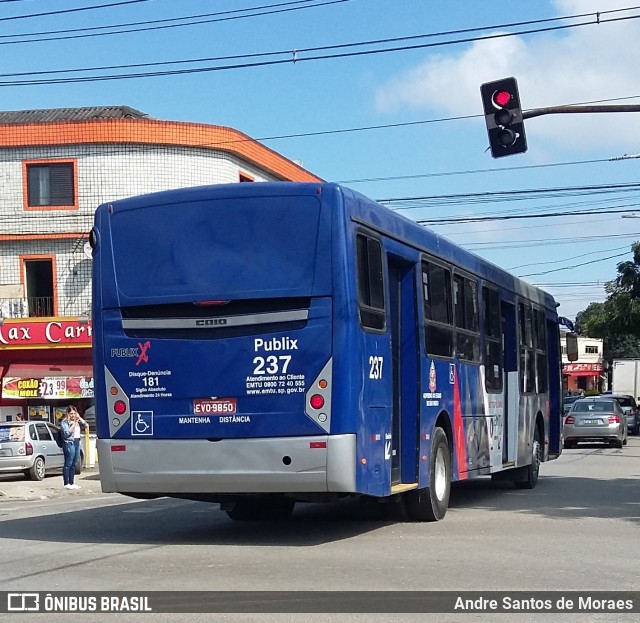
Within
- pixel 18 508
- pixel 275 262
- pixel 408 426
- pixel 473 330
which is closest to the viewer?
pixel 275 262

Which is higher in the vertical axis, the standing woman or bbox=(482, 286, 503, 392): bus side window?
bbox=(482, 286, 503, 392): bus side window

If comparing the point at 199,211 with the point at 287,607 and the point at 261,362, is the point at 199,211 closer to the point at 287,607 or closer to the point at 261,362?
the point at 261,362

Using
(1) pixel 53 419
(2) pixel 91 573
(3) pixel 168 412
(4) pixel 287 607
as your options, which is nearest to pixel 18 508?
(3) pixel 168 412

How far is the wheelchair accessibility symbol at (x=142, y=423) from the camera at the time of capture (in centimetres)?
1136

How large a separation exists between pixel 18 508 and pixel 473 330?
8098 mm

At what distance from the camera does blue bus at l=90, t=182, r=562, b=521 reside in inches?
426

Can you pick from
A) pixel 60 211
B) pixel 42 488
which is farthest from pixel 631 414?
pixel 42 488

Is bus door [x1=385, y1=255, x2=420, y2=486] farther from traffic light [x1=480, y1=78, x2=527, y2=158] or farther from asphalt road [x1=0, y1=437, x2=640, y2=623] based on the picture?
traffic light [x1=480, y1=78, x2=527, y2=158]

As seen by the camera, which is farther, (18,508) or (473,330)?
(18,508)

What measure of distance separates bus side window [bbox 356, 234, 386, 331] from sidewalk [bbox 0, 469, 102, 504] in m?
10.5

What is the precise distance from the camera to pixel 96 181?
115 ft

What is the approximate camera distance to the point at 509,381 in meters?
18.0

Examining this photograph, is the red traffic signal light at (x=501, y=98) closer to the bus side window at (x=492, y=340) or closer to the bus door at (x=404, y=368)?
the bus side window at (x=492, y=340)

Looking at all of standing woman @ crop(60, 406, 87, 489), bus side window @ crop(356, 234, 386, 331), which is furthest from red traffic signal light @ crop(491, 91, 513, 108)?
standing woman @ crop(60, 406, 87, 489)
